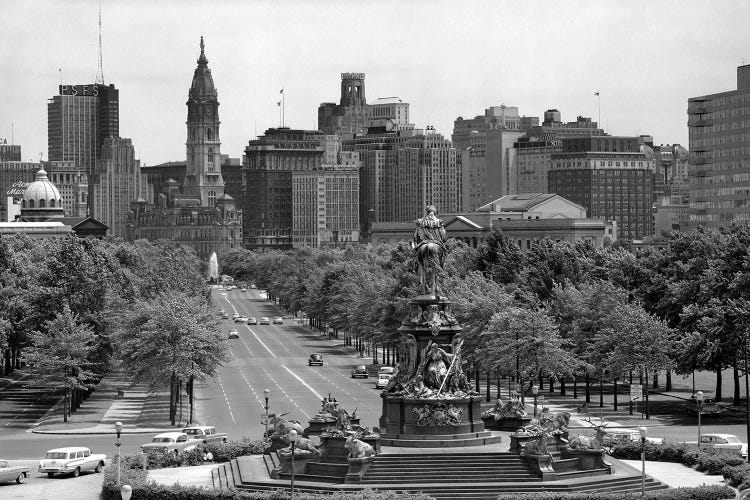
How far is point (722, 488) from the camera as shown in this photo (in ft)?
228

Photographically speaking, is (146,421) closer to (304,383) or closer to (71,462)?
(71,462)

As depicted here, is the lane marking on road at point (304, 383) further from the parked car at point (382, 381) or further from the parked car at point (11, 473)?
the parked car at point (11, 473)

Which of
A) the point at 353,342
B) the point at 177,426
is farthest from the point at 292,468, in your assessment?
the point at 353,342

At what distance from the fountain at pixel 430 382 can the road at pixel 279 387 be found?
10.6 m

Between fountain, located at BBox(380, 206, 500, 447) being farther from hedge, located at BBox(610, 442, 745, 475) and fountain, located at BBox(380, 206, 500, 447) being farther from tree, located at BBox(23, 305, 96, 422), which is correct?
tree, located at BBox(23, 305, 96, 422)

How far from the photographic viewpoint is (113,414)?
360ft

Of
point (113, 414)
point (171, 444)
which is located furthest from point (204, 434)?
point (113, 414)

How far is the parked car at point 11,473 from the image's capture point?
77.6 meters

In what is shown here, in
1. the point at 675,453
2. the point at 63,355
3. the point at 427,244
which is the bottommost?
the point at 675,453

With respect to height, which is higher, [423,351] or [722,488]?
[423,351]

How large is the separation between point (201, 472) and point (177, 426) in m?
22.9

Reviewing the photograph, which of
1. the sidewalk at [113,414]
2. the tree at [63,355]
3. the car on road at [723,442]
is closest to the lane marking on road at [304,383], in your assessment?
the sidewalk at [113,414]

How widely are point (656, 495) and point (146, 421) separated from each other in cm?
4404

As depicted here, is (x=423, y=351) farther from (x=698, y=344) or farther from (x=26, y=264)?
(x=26, y=264)
